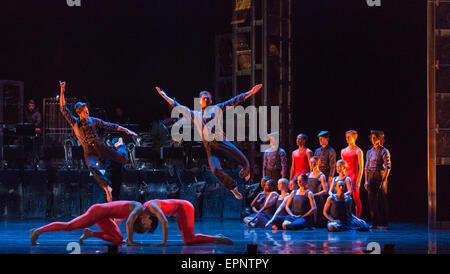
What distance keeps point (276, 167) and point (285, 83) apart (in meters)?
2.00

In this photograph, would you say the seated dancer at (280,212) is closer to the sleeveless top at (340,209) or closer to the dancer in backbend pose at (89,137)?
the sleeveless top at (340,209)

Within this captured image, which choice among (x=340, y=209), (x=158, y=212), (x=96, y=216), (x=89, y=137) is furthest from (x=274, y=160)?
(x=96, y=216)

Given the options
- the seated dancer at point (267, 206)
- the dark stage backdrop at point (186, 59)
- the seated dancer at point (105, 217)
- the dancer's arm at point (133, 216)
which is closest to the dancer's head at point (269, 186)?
the seated dancer at point (267, 206)

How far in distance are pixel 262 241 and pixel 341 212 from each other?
203cm

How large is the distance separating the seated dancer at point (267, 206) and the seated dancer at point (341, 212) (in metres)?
0.84

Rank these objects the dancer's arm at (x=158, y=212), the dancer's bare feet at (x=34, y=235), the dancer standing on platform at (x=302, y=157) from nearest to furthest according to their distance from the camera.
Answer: the dancer's arm at (x=158, y=212), the dancer's bare feet at (x=34, y=235), the dancer standing on platform at (x=302, y=157)

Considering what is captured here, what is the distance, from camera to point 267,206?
31.8 feet

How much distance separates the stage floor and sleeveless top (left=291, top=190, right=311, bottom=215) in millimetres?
369

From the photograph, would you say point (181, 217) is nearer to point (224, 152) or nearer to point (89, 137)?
point (224, 152)

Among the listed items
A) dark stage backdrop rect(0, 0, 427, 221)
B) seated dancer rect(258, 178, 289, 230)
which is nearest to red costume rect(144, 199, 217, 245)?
seated dancer rect(258, 178, 289, 230)

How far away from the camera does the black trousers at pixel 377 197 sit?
9602 mm

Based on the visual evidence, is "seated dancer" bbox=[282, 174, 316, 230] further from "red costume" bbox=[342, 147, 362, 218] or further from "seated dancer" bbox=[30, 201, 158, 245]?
"seated dancer" bbox=[30, 201, 158, 245]

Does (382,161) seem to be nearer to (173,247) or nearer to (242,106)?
(242,106)

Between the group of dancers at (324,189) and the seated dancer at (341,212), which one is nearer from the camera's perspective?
the seated dancer at (341,212)
